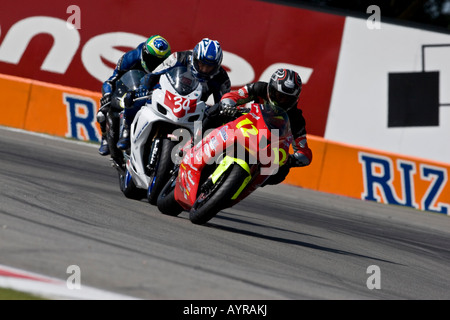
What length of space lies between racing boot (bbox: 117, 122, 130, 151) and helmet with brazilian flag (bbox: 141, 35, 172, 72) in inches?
30.7

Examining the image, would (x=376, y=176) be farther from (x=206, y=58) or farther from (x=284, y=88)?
(x=284, y=88)

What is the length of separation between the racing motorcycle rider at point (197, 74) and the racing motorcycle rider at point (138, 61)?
55 cm

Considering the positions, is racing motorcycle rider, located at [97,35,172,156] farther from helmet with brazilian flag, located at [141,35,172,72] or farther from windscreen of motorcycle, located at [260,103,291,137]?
windscreen of motorcycle, located at [260,103,291,137]

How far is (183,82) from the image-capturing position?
8.68 meters

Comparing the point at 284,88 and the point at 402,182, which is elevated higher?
the point at 402,182

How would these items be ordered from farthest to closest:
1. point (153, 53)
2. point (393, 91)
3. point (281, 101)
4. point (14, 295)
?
point (393, 91) → point (153, 53) → point (281, 101) → point (14, 295)

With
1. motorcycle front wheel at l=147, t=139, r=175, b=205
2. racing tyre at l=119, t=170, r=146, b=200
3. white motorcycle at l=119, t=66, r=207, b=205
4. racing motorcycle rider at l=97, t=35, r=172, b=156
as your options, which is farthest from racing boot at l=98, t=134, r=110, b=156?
motorcycle front wheel at l=147, t=139, r=175, b=205

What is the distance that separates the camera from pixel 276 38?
16.2 meters

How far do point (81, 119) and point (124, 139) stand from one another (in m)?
6.97

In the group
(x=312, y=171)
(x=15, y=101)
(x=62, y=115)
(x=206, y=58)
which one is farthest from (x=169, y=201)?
(x=15, y=101)

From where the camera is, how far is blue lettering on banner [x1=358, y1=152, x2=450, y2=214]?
591 inches

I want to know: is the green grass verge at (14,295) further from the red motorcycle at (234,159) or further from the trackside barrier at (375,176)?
the trackside barrier at (375,176)

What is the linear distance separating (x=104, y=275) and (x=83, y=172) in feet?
21.8

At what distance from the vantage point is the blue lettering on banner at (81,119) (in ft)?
53.0
